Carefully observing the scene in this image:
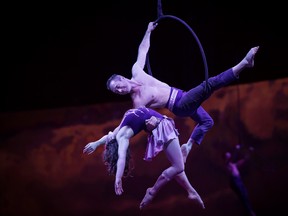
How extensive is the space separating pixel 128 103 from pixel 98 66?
0.70 m

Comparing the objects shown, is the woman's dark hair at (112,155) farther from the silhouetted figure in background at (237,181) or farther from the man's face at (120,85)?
the silhouetted figure in background at (237,181)

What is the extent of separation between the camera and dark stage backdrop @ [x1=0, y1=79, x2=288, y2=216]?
5910mm

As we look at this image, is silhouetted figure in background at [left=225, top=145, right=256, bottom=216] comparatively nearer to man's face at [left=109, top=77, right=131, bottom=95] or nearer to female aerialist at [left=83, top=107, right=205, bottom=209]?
female aerialist at [left=83, top=107, right=205, bottom=209]

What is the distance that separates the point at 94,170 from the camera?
5934 millimetres

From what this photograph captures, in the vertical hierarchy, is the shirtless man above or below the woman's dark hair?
above

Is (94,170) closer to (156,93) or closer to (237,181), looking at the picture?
(237,181)

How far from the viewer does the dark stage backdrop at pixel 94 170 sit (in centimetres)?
591

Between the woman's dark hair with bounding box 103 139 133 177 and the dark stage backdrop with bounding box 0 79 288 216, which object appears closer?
the woman's dark hair with bounding box 103 139 133 177

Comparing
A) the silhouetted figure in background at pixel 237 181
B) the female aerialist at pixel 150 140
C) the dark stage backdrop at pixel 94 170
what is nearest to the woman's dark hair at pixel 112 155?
the female aerialist at pixel 150 140

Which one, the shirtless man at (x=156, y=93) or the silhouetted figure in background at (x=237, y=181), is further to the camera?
the silhouetted figure in background at (x=237, y=181)

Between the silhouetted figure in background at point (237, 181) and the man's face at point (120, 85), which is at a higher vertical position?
the man's face at point (120, 85)

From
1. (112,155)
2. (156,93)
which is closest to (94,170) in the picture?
(112,155)

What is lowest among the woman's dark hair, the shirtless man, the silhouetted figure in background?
the silhouetted figure in background

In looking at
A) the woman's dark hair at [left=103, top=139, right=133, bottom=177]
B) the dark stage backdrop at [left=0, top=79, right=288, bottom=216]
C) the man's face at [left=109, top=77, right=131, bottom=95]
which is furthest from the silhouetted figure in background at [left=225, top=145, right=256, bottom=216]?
the man's face at [left=109, top=77, right=131, bottom=95]
